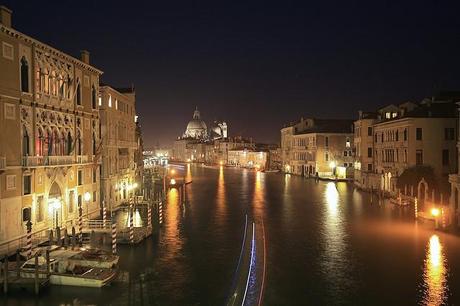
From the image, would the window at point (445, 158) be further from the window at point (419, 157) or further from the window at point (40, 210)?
the window at point (40, 210)

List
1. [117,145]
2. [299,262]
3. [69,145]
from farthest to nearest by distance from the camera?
1. [117,145]
2. [69,145]
3. [299,262]

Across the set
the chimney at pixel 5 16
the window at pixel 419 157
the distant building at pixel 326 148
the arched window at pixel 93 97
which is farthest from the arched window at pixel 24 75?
the distant building at pixel 326 148

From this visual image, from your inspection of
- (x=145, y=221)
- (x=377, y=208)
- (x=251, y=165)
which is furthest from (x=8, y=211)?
(x=251, y=165)

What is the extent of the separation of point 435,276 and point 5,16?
22.3 meters

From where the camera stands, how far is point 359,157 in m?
60.5

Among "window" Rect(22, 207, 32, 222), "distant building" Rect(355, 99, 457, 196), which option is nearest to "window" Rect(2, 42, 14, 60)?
"window" Rect(22, 207, 32, 222)

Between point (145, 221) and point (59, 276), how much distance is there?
1528 cm

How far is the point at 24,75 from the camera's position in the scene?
24.1m

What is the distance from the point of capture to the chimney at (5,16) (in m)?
22.0

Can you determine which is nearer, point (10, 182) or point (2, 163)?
point (2, 163)

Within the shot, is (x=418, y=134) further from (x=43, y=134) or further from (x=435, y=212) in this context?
(x=43, y=134)

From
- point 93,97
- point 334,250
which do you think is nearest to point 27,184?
point 93,97

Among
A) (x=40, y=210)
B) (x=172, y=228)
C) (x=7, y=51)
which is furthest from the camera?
(x=172, y=228)

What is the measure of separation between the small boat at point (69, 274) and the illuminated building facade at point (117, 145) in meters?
16.6
